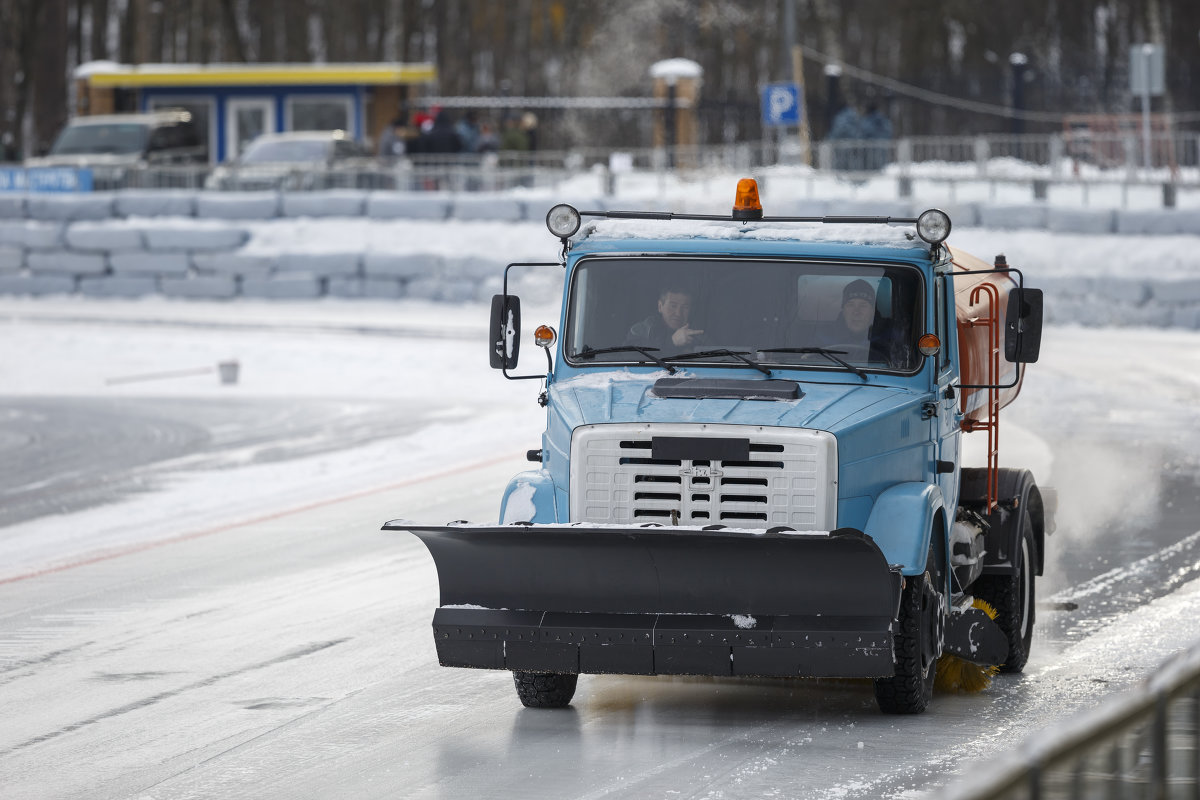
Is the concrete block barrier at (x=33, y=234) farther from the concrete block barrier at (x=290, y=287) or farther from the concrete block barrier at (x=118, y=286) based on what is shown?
the concrete block barrier at (x=290, y=287)

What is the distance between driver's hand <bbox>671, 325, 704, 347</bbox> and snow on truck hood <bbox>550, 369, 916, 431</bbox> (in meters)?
0.16

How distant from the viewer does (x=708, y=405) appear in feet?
22.4

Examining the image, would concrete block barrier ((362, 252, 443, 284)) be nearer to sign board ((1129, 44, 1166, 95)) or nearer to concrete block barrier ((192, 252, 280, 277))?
concrete block barrier ((192, 252, 280, 277))

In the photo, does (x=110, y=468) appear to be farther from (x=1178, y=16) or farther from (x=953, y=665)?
(x=1178, y=16)

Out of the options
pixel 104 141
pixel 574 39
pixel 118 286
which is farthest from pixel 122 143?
pixel 574 39

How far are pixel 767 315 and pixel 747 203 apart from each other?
651 mm

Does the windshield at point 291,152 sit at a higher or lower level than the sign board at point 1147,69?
lower

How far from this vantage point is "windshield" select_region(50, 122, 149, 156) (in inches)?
1288

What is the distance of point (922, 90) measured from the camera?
34.5m

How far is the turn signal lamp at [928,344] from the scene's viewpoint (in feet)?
23.9

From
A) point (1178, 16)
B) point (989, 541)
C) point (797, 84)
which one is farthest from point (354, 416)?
point (1178, 16)

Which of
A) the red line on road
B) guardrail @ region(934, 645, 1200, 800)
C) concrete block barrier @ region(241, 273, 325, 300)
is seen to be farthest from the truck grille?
concrete block barrier @ region(241, 273, 325, 300)

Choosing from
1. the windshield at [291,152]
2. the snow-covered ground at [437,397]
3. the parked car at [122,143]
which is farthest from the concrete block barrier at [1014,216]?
the parked car at [122,143]

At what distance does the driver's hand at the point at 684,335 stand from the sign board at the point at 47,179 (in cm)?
2387
